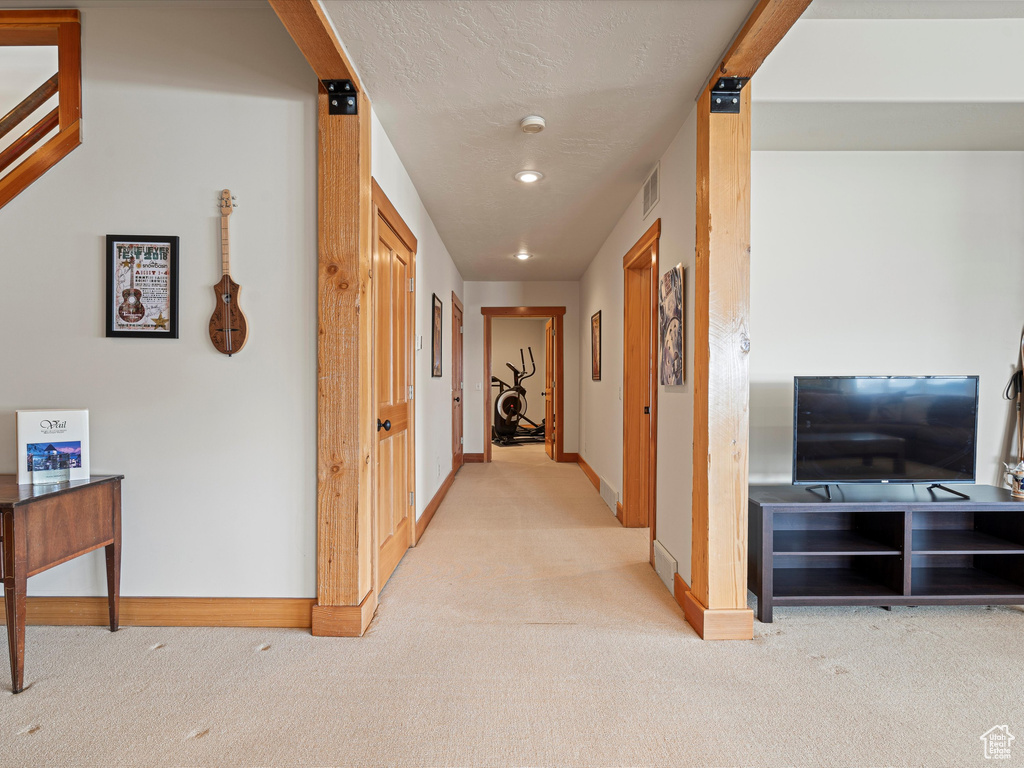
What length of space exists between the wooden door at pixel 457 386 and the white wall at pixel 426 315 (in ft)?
1.37

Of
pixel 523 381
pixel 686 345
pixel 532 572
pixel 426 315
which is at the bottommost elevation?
pixel 532 572

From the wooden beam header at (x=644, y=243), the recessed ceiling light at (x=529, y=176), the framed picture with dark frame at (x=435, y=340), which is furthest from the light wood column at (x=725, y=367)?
the framed picture with dark frame at (x=435, y=340)

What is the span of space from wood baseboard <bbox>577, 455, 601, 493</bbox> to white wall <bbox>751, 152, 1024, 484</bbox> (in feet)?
8.70

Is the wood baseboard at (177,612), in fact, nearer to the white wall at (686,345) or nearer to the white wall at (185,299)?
the white wall at (185,299)

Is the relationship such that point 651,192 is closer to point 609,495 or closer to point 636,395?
point 636,395

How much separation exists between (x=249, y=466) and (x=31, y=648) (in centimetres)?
103

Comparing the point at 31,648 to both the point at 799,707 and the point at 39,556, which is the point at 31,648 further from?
the point at 799,707

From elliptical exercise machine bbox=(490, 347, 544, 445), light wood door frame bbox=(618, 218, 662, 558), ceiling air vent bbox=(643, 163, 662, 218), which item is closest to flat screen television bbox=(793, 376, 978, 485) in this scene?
light wood door frame bbox=(618, 218, 662, 558)

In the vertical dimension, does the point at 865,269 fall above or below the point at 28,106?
below

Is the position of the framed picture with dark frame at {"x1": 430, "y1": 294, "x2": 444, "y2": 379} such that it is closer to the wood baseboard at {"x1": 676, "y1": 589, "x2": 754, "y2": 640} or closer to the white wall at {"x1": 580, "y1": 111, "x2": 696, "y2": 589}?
the white wall at {"x1": 580, "y1": 111, "x2": 696, "y2": 589}

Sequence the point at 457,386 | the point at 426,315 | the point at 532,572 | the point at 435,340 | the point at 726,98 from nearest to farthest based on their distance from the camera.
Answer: the point at 726,98
the point at 532,572
the point at 426,315
the point at 435,340
the point at 457,386

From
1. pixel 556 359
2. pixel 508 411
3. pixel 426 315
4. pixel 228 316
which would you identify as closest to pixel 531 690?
pixel 228 316

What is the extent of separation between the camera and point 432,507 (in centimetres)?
426

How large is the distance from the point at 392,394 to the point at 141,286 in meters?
1.29
